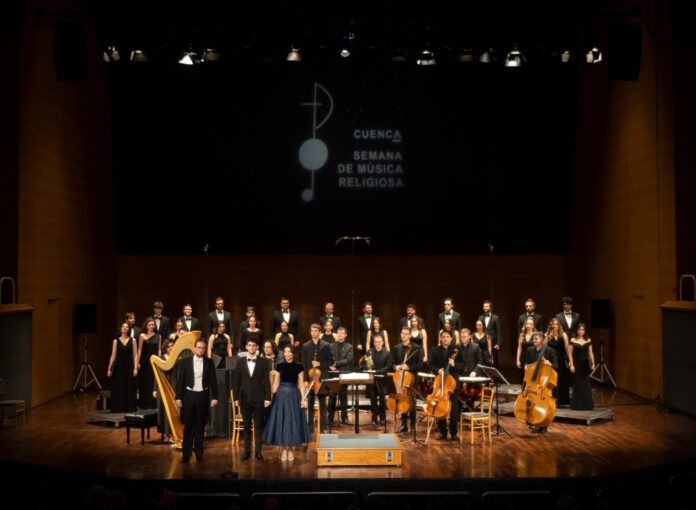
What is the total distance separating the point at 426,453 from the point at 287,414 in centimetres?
176

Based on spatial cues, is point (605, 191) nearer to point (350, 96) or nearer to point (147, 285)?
point (350, 96)

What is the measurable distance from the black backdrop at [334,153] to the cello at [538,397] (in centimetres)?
586

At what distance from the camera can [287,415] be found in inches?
340

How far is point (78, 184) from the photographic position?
13562 millimetres

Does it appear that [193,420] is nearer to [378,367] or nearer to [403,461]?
[403,461]

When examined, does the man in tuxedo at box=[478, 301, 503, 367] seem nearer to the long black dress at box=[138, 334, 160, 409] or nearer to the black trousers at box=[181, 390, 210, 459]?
the long black dress at box=[138, 334, 160, 409]

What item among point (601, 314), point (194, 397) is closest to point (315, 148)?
point (601, 314)

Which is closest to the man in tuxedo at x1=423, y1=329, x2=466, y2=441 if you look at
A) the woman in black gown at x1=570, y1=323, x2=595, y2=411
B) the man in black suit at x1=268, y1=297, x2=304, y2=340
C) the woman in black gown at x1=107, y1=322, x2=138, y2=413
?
the woman in black gown at x1=570, y1=323, x2=595, y2=411

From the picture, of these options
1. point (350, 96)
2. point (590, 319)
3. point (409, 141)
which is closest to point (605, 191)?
point (590, 319)

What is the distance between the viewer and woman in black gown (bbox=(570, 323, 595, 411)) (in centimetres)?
1071

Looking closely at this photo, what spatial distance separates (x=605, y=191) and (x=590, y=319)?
2655 mm

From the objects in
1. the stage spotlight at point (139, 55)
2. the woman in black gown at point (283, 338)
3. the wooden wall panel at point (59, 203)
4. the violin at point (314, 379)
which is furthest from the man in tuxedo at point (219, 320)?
the stage spotlight at point (139, 55)

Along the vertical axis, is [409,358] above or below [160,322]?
below

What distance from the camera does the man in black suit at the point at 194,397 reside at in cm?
846
